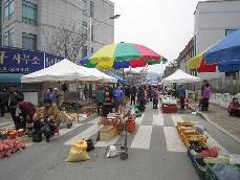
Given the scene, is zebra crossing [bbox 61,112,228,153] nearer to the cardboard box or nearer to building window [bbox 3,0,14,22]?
the cardboard box

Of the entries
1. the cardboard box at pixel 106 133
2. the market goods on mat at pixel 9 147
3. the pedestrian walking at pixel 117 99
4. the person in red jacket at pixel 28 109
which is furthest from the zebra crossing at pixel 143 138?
the pedestrian walking at pixel 117 99

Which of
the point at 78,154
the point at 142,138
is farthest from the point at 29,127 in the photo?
the point at 78,154

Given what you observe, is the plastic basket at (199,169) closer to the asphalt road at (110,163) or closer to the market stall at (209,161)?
the market stall at (209,161)

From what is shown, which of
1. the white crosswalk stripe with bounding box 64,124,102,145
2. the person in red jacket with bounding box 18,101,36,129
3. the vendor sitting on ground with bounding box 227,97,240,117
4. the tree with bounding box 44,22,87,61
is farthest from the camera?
the tree with bounding box 44,22,87,61

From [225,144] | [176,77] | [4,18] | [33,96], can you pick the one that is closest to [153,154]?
[225,144]

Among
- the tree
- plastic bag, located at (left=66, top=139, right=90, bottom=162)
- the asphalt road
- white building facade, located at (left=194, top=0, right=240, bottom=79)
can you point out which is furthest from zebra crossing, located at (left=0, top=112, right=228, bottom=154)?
the tree

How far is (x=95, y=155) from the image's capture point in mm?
10227

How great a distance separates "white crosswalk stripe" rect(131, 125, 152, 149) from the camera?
11.8 m

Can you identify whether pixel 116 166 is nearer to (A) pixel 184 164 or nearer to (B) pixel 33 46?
(A) pixel 184 164

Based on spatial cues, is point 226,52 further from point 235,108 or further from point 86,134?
point 235,108

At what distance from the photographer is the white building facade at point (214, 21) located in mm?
41562

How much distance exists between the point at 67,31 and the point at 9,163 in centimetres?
3815

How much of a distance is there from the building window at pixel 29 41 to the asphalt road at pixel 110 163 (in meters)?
32.0

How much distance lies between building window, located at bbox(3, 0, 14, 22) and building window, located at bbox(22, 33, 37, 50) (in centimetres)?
281
